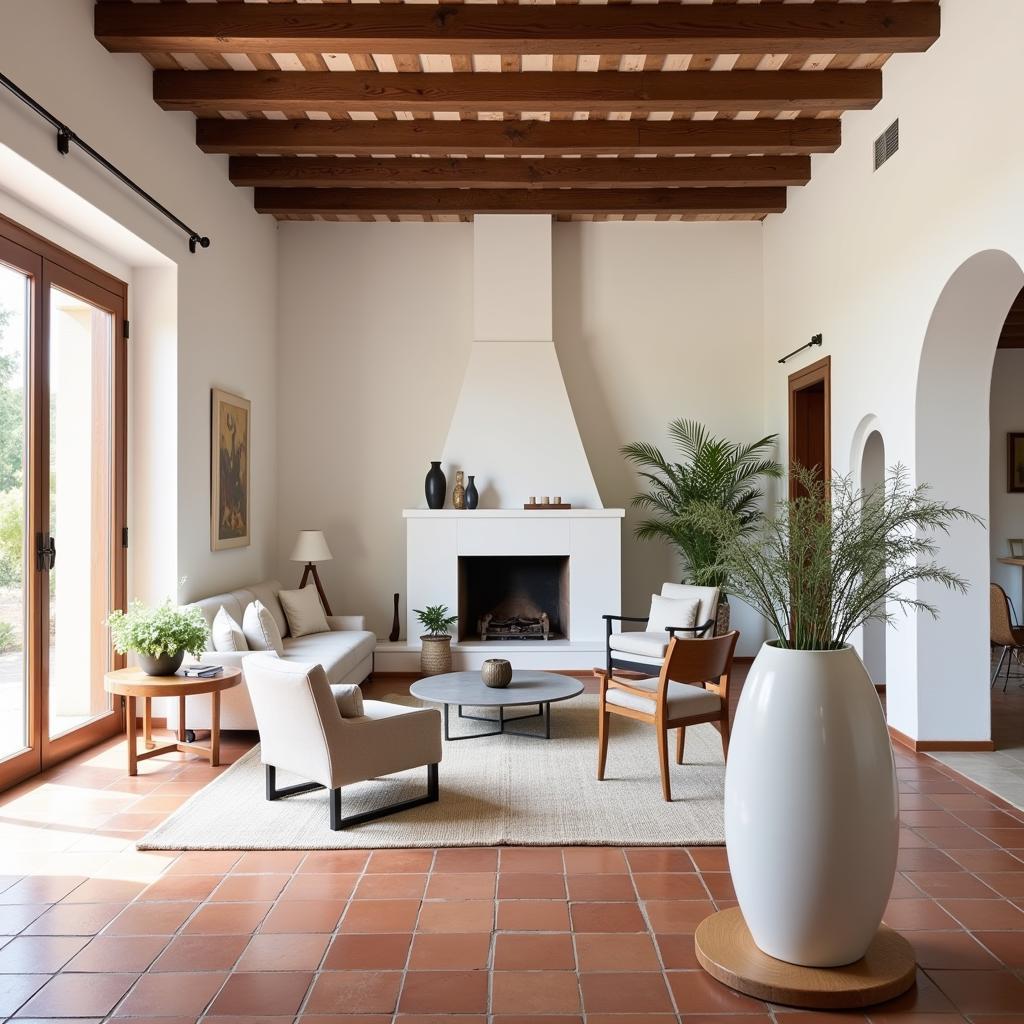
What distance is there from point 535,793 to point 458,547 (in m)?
3.58

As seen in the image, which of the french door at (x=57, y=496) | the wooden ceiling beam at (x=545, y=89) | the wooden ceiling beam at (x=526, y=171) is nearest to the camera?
the french door at (x=57, y=496)

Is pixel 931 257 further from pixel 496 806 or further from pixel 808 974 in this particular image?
pixel 808 974

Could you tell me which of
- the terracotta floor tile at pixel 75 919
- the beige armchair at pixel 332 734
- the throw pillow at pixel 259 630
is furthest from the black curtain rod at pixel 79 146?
the terracotta floor tile at pixel 75 919

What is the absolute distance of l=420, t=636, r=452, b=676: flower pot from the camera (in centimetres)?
720

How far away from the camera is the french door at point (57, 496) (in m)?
4.42

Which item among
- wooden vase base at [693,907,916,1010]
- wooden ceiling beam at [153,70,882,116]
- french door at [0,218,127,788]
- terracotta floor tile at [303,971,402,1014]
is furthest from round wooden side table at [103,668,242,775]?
wooden ceiling beam at [153,70,882,116]

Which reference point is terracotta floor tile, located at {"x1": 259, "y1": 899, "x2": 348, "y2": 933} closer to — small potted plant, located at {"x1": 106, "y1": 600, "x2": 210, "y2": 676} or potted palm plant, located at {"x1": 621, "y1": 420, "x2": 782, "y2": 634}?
small potted plant, located at {"x1": 106, "y1": 600, "x2": 210, "y2": 676}

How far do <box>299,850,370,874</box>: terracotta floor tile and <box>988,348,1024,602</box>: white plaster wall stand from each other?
8.40m

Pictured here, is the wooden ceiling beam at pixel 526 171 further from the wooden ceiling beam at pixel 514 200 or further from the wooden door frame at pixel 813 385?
the wooden door frame at pixel 813 385

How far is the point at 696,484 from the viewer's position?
26.0ft

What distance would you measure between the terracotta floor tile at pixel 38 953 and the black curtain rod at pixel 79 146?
318 cm

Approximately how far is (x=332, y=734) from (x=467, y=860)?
758 mm

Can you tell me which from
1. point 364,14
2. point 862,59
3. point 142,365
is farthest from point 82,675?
point 862,59

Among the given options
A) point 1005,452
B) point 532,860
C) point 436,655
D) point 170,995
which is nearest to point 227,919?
point 170,995
